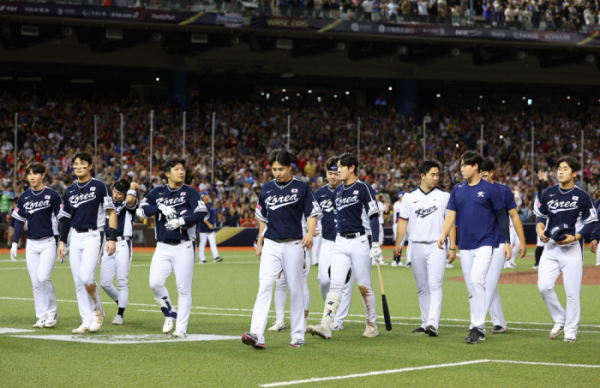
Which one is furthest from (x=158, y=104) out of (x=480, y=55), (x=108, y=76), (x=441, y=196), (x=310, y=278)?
(x=441, y=196)

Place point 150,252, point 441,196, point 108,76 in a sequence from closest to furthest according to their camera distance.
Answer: point 441,196
point 150,252
point 108,76

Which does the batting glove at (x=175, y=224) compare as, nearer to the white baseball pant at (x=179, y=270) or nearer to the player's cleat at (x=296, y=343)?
the white baseball pant at (x=179, y=270)

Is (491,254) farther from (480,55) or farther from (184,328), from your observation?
(480,55)

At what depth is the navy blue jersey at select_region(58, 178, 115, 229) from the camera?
34.0ft

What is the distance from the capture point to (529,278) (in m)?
19.8

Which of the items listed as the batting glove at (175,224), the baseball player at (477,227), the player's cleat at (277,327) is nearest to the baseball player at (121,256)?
the batting glove at (175,224)

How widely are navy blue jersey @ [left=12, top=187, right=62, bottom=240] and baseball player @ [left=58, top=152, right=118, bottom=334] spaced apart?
38 centimetres

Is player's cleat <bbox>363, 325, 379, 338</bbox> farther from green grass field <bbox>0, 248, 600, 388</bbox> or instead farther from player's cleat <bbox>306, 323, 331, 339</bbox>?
player's cleat <bbox>306, 323, 331, 339</bbox>

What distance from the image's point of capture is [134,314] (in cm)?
1260

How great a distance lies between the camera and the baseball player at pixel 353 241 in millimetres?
9852

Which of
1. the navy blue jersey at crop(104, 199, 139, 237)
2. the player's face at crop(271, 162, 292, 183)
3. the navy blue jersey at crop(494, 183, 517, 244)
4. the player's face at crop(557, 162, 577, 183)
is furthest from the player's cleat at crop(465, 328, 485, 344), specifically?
the navy blue jersey at crop(104, 199, 139, 237)

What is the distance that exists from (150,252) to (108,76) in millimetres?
16737

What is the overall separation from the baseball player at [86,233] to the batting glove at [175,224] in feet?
→ 2.93

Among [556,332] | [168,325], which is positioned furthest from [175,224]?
[556,332]
